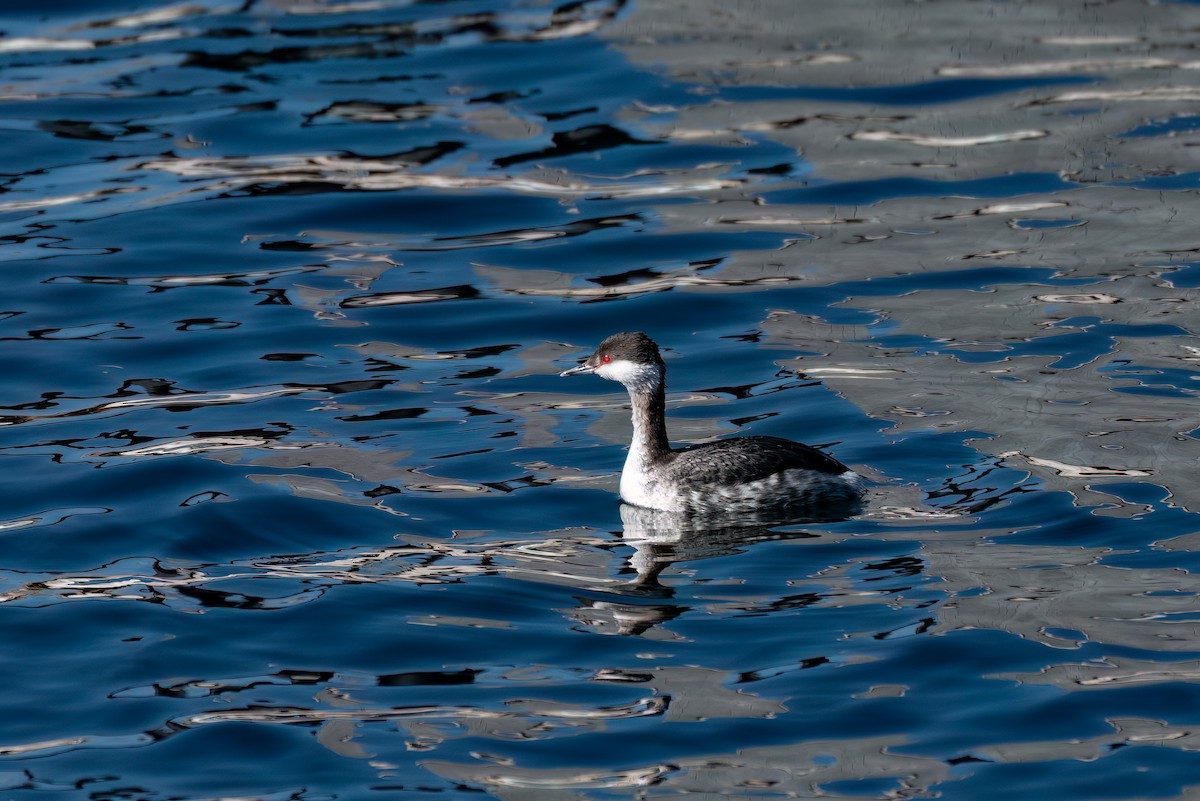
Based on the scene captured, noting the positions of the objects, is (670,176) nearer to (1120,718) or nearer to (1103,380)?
(1103,380)

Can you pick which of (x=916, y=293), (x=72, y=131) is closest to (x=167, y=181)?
(x=72, y=131)

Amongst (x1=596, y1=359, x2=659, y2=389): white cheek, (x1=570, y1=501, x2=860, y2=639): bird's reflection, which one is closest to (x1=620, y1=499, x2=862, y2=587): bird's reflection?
(x1=570, y1=501, x2=860, y2=639): bird's reflection

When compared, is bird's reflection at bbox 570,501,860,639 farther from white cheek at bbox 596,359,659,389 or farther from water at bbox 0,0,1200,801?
white cheek at bbox 596,359,659,389

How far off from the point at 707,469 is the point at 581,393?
3.02m

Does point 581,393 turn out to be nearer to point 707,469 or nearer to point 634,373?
point 634,373

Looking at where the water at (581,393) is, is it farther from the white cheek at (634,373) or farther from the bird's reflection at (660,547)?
the white cheek at (634,373)

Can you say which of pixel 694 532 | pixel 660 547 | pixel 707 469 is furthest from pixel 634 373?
pixel 660 547

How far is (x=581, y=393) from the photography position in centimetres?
1448

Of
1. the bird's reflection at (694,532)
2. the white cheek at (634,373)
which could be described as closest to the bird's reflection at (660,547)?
the bird's reflection at (694,532)

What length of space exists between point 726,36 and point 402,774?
1550 cm

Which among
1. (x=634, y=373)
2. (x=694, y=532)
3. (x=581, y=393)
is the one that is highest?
(x=634, y=373)

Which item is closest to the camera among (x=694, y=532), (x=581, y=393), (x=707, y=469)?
(x=694, y=532)

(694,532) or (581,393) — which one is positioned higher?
(581,393)

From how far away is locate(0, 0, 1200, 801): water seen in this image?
8.91 m
